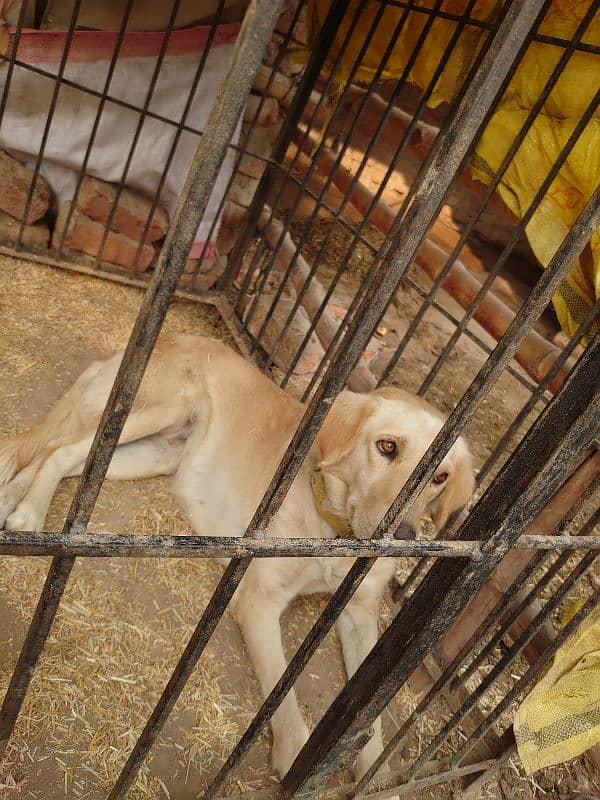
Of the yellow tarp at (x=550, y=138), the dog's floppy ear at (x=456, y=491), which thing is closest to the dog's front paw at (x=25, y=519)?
the dog's floppy ear at (x=456, y=491)

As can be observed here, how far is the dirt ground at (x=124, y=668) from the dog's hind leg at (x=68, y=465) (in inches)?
3.5

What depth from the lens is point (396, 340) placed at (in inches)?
251

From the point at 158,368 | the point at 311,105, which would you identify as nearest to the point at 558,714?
the point at 158,368

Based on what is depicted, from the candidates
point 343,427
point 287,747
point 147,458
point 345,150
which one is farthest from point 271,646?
point 345,150

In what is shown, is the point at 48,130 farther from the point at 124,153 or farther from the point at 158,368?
the point at 158,368

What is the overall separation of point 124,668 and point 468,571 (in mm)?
1474

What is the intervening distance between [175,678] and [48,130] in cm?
423

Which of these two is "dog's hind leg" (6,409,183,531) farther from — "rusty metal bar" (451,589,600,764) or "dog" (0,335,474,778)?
"rusty metal bar" (451,589,600,764)

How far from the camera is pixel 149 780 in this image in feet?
6.53

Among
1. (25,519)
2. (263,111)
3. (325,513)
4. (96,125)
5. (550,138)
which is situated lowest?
(25,519)

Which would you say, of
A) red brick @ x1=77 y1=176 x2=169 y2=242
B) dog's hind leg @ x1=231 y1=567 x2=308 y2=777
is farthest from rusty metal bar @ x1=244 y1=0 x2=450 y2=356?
dog's hind leg @ x1=231 y1=567 x2=308 y2=777

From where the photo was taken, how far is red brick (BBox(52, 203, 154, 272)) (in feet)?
15.9

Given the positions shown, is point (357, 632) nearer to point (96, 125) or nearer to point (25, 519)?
point (25, 519)

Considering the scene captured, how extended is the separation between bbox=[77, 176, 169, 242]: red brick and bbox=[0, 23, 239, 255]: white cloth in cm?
9
